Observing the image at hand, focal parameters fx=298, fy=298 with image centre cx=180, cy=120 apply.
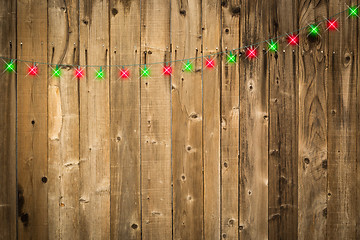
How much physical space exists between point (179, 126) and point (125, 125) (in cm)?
31

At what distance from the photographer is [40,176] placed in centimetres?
171

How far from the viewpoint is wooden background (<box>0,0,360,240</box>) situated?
1705 mm

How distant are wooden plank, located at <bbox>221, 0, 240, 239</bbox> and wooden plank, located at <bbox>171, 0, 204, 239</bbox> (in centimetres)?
14

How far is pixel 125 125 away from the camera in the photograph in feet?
5.70

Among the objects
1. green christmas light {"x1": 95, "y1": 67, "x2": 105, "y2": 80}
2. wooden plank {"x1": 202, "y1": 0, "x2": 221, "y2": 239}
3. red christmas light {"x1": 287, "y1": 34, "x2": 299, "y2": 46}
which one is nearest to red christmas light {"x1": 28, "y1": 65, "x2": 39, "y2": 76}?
green christmas light {"x1": 95, "y1": 67, "x2": 105, "y2": 80}

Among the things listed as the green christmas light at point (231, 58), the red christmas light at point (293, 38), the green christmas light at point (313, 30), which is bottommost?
the green christmas light at point (231, 58)

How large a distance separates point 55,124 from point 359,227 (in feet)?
6.25

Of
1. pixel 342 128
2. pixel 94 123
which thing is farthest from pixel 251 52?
pixel 94 123

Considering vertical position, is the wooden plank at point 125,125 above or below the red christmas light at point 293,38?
below

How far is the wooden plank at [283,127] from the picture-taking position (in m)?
1.77

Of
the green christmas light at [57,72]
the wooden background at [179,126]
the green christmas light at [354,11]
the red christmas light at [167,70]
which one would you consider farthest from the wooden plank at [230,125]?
the green christmas light at [57,72]

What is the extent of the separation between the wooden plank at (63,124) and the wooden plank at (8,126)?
199 mm

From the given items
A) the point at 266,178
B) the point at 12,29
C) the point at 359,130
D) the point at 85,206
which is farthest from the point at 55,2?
the point at 359,130

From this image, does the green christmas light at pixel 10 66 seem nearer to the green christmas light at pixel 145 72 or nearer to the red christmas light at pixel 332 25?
the green christmas light at pixel 145 72
